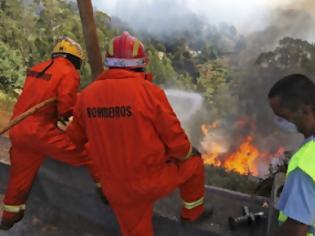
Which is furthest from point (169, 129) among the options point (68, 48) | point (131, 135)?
point (68, 48)

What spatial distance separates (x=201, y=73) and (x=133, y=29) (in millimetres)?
3448

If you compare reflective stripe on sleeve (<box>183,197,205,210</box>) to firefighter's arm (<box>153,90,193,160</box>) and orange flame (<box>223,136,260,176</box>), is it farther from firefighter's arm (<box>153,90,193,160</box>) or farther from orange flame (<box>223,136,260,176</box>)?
orange flame (<box>223,136,260,176</box>)

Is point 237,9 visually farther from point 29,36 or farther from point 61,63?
point 61,63

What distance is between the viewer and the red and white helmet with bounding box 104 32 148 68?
3.41 m

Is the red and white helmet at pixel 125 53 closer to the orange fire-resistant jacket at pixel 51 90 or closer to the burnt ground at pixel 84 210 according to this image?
the orange fire-resistant jacket at pixel 51 90

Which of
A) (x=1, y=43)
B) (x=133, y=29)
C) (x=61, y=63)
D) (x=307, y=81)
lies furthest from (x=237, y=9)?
(x=307, y=81)

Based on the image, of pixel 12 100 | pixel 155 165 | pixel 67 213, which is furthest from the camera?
pixel 12 100

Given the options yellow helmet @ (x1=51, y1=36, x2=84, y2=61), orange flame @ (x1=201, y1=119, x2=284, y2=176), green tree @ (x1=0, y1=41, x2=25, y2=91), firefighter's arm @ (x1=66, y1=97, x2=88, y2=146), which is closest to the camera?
firefighter's arm @ (x1=66, y1=97, x2=88, y2=146)

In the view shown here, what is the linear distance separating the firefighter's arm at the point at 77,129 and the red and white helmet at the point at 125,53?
50 centimetres

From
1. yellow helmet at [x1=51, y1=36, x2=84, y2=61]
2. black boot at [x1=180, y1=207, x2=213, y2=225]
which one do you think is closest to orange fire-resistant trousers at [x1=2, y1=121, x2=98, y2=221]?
yellow helmet at [x1=51, y1=36, x2=84, y2=61]

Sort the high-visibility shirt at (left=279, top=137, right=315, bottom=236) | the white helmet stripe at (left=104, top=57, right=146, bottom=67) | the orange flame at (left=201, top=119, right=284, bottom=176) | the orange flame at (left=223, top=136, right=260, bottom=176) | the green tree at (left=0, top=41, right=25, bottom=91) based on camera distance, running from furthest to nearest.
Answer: the orange flame at (left=201, top=119, right=284, bottom=176), the orange flame at (left=223, top=136, right=260, bottom=176), the green tree at (left=0, top=41, right=25, bottom=91), the white helmet stripe at (left=104, top=57, right=146, bottom=67), the high-visibility shirt at (left=279, top=137, right=315, bottom=236)

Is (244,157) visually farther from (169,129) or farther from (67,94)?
(169,129)

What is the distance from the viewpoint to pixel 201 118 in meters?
20.3

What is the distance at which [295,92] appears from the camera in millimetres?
2211
